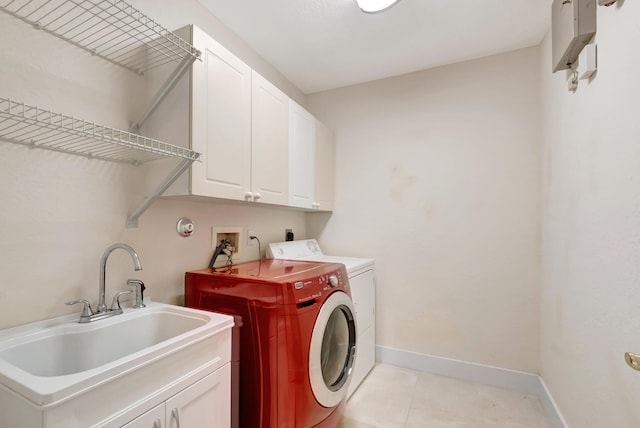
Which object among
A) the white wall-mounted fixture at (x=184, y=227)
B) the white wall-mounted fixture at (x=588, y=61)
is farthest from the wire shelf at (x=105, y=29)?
the white wall-mounted fixture at (x=588, y=61)

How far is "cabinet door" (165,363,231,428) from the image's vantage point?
0.94 metres

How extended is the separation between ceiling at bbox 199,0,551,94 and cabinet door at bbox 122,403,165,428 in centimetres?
205

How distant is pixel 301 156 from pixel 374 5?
3.53 ft

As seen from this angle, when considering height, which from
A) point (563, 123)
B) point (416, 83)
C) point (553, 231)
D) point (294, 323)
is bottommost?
point (294, 323)

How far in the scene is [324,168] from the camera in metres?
2.66

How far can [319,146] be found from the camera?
2574 millimetres

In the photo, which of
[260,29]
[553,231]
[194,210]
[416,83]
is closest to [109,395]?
[194,210]

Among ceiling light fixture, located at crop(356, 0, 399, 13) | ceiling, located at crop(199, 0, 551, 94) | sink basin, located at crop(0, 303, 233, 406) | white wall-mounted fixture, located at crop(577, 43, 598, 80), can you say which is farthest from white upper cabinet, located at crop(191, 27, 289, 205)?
white wall-mounted fixture, located at crop(577, 43, 598, 80)

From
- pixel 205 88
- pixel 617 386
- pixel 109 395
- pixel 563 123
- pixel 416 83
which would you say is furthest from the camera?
pixel 416 83

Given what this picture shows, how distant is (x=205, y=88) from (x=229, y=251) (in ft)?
3.26

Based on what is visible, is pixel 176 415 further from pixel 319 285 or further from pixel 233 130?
pixel 233 130

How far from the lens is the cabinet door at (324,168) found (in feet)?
8.32

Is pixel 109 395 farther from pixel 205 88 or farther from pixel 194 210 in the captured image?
pixel 205 88

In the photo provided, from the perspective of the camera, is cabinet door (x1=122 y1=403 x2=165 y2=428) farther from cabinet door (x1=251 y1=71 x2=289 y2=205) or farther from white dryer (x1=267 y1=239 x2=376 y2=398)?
white dryer (x1=267 y1=239 x2=376 y2=398)
